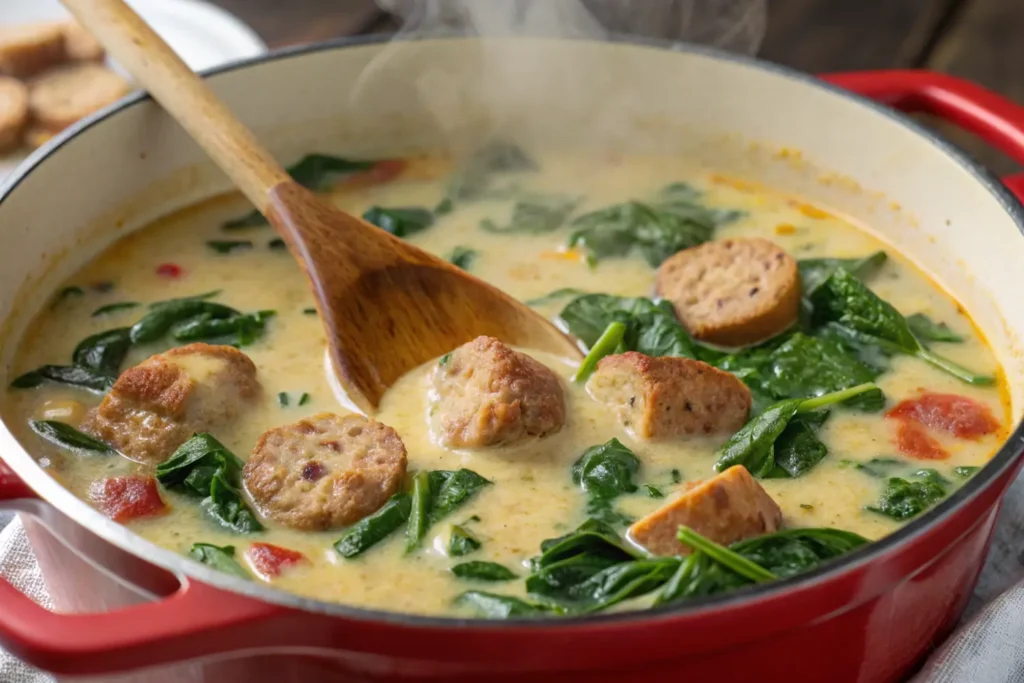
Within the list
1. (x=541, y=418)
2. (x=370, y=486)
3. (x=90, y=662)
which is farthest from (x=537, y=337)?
(x=90, y=662)

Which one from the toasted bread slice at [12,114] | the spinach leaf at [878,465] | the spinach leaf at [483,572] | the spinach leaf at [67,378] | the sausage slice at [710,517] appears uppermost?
the sausage slice at [710,517]

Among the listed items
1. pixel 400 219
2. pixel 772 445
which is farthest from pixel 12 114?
pixel 772 445

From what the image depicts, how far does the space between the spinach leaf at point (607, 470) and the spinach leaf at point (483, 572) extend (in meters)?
0.36

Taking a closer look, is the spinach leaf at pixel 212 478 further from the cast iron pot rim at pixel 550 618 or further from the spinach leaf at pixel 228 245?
the spinach leaf at pixel 228 245

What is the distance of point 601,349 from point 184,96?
1485 millimetres

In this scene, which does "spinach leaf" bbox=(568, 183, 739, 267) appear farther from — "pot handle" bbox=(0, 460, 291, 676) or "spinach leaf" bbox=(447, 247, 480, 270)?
"pot handle" bbox=(0, 460, 291, 676)

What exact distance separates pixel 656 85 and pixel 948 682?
2.44 metres

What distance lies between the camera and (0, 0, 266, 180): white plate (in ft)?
17.3

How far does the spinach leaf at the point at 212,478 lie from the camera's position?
9.11ft

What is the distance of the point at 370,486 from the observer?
9.05ft

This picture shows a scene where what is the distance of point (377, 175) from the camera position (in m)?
4.41

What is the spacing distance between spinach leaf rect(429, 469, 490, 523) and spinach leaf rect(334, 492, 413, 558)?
6 centimetres

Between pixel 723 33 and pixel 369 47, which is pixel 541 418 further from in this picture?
pixel 723 33

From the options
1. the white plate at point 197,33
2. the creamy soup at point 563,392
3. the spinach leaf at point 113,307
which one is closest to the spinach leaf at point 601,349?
the creamy soup at point 563,392
